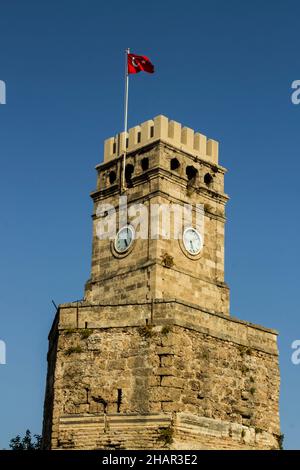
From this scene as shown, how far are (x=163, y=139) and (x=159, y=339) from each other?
9.18 metres

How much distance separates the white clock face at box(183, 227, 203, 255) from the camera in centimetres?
3838

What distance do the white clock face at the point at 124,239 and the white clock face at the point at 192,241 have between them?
199 cm

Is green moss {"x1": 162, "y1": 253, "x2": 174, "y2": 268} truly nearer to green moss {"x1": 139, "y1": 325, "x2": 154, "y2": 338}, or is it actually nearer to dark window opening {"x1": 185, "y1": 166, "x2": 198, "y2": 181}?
dark window opening {"x1": 185, "y1": 166, "x2": 198, "y2": 181}

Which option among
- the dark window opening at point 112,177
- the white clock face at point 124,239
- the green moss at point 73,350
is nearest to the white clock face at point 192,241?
the white clock face at point 124,239

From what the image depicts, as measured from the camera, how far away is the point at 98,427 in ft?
106

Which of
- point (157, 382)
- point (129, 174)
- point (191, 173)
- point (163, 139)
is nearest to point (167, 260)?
point (129, 174)

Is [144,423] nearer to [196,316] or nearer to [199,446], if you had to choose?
[199,446]

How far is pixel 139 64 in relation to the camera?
40.0m

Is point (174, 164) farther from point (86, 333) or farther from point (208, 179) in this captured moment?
point (86, 333)

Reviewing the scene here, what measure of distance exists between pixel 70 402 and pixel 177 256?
7.48m

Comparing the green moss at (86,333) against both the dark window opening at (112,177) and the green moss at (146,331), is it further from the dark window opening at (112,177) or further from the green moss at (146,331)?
the dark window opening at (112,177)

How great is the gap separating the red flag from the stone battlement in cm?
206

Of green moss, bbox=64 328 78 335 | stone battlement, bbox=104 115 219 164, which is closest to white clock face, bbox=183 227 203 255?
stone battlement, bbox=104 115 219 164

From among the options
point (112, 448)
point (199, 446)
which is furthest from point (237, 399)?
point (112, 448)
